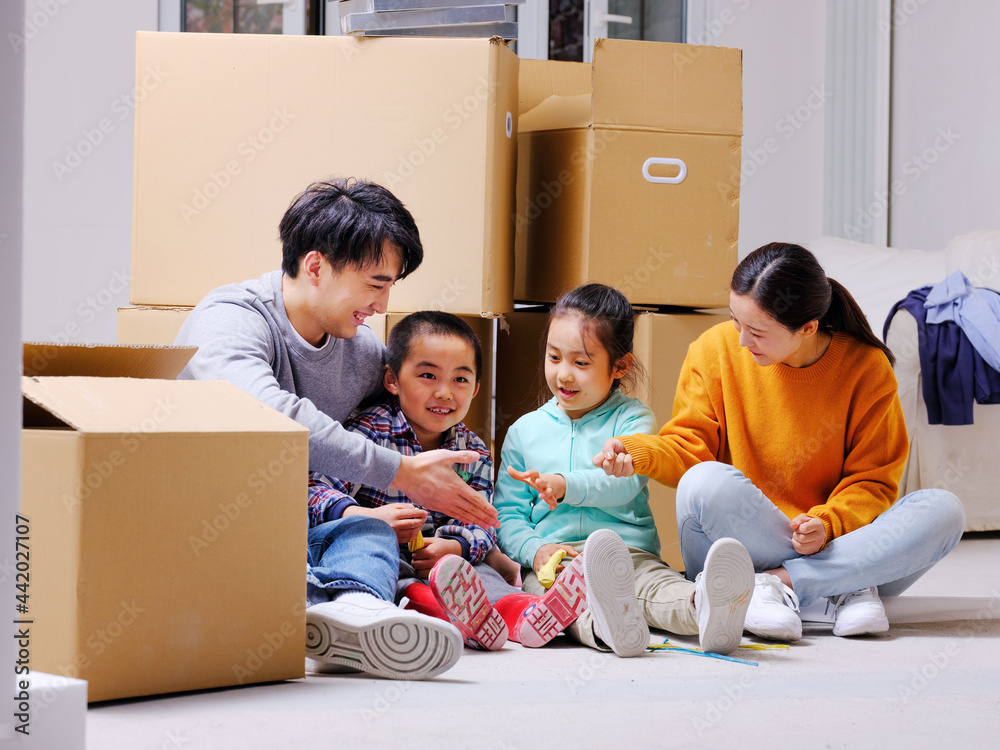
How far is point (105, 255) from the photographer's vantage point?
2.52 m

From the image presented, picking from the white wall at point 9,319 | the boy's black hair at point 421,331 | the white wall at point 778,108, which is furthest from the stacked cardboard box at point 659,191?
the white wall at point 778,108

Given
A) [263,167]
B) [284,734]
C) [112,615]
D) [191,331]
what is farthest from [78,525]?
[263,167]

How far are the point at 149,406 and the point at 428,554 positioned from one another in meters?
0.50

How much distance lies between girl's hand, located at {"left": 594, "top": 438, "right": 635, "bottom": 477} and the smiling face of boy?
9.5 inches

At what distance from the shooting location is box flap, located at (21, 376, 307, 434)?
0.89 meters

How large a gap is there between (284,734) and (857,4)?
3.00 metres

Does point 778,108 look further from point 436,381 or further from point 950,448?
point 436,381

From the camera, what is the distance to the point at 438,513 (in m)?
1.44

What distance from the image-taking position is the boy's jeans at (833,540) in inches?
50.6

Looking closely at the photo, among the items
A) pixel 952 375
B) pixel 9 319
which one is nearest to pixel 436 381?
pixel 9 319

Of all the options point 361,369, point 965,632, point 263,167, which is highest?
point 263,167

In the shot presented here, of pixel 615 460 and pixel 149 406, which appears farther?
pixel 615 460

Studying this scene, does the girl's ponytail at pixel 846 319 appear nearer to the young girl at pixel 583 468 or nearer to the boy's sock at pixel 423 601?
the young girl at pixel 583 468

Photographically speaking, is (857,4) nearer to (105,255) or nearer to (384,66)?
(384,66)
